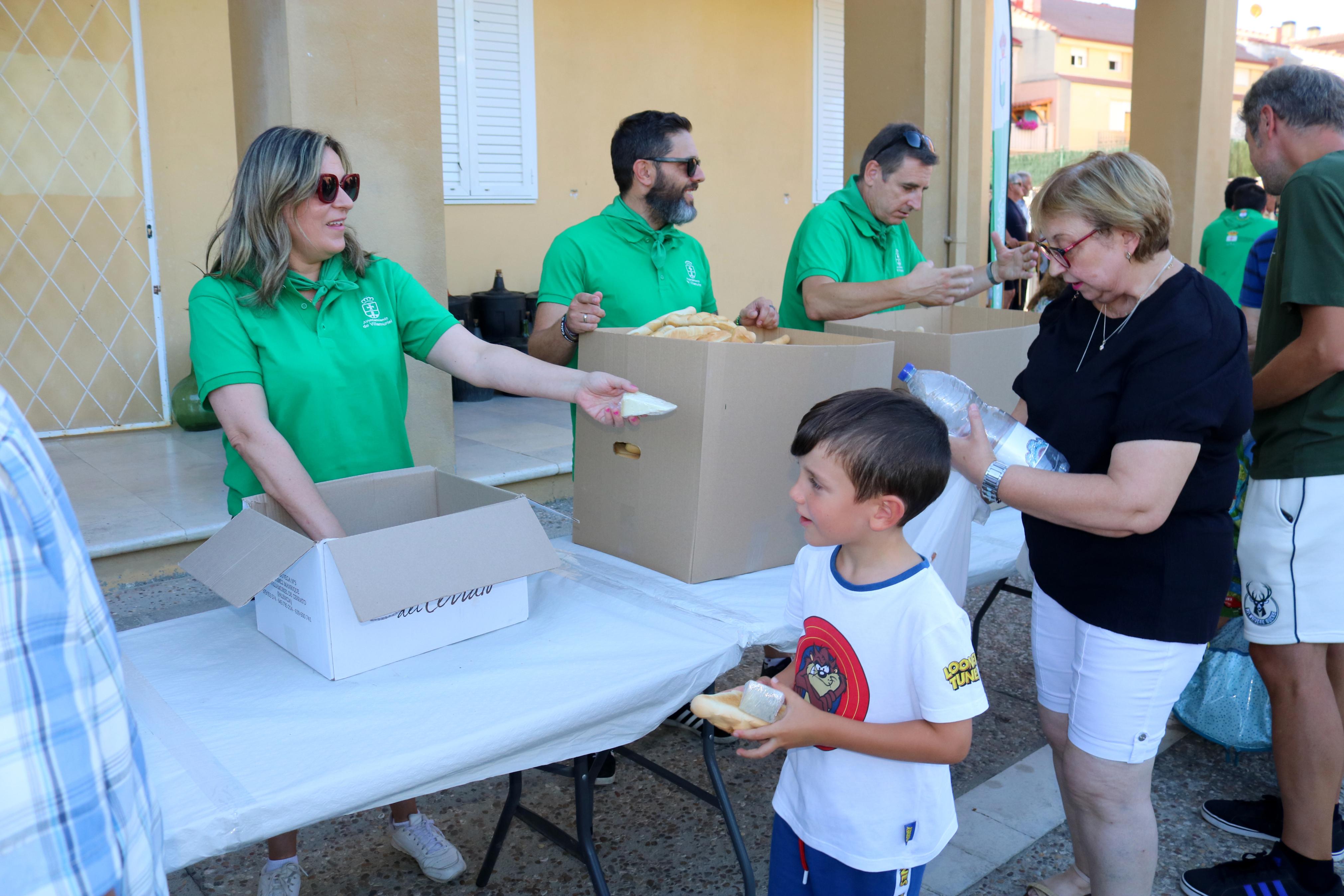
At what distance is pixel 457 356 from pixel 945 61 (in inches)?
191

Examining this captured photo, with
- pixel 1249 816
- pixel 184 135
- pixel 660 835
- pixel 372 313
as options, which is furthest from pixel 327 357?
pixel 184 135

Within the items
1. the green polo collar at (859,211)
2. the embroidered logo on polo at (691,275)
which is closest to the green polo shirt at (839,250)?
the green polo collar at (859,211)

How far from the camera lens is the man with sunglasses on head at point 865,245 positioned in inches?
113

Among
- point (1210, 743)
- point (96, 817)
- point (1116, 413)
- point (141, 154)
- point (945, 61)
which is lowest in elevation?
point (1210, 743)

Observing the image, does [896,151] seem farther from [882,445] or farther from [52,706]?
[52,706]

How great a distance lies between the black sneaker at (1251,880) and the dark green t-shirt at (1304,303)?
894 mm

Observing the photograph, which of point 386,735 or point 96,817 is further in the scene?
point 386,735

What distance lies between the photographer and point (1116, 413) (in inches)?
64.2

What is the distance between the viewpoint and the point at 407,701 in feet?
4.72

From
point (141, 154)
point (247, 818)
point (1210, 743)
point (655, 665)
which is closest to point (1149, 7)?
point (1210, 743)

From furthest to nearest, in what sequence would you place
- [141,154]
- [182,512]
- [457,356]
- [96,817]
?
[141,154] → [182,512] → [457,356] → [96,817]

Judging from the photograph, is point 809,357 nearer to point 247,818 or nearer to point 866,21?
point 247,818

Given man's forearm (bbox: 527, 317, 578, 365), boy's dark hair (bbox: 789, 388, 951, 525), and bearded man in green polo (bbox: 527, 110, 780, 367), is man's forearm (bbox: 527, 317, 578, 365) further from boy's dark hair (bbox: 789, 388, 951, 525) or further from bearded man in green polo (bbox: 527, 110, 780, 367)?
boy's dark hair (bbox: 789, 388, 951, 525)

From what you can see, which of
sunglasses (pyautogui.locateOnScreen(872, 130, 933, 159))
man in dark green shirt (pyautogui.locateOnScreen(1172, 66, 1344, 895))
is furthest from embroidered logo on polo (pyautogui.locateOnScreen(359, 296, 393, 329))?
man in dark green shirt (pyautogui.locateOnScreen(1172, 66, 1344, 895))
